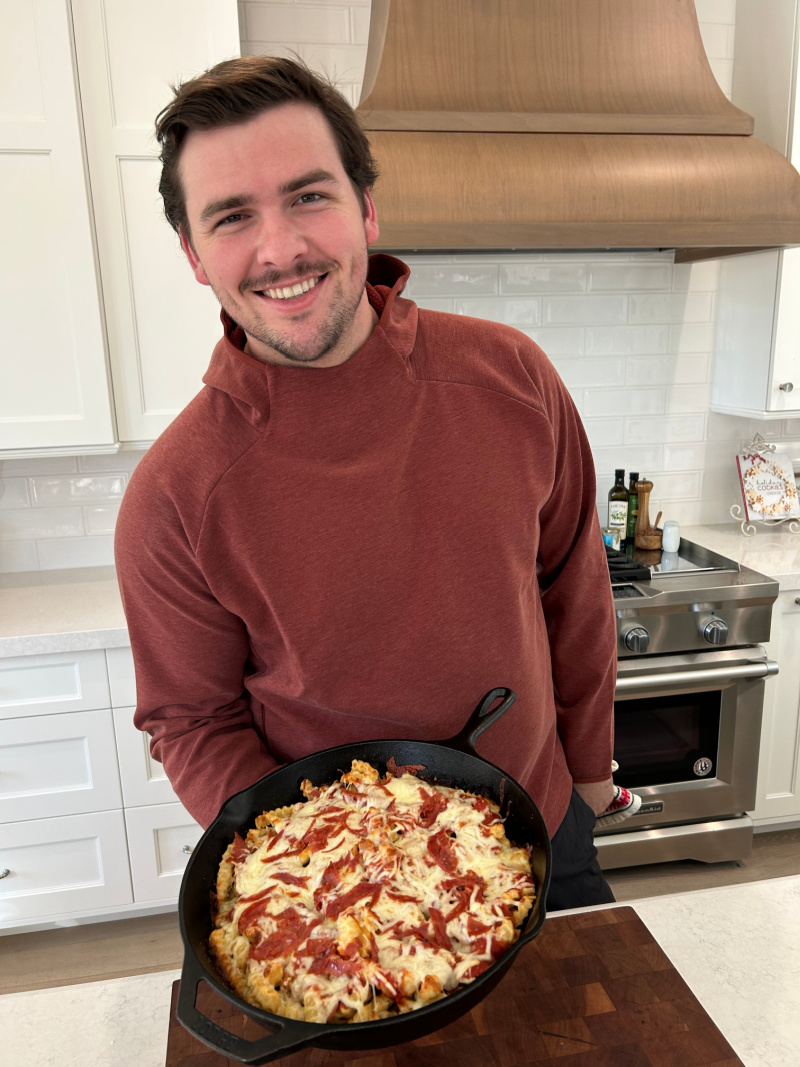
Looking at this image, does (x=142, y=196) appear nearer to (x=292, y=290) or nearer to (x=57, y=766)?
(x=292, y=290)

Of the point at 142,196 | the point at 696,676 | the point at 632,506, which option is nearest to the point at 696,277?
the point at 632,506

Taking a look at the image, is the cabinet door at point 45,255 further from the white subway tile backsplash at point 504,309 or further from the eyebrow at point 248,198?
the eyebrow at point 248,198

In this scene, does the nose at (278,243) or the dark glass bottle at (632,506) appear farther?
the dark glass bottle at (632,506)

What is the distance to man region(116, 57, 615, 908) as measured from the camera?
3.26 ft

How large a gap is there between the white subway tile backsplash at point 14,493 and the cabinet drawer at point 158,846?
1042 mm

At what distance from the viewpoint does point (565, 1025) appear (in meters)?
0.75

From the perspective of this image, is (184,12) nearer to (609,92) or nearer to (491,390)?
(609,92)

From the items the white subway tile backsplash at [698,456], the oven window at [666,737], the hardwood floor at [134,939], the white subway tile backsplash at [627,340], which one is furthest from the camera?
the white subway tile backsplash at [698,456]

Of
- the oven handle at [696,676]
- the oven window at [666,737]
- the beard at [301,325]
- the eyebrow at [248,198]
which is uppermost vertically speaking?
the eyebrow at [248,198]

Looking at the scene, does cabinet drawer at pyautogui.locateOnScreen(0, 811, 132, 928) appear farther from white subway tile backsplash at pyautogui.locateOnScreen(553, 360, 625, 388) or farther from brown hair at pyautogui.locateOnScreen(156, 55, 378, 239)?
white subway tile backsplash at pyautogui.locateOnScreen(553, 360, 625, 388)

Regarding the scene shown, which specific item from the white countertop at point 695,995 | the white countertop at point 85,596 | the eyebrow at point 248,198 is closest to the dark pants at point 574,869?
the white countertop at point 695,995

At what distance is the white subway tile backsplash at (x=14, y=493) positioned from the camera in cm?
254

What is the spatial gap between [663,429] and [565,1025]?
2.41 meters

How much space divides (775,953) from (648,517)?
2014 millimetres
